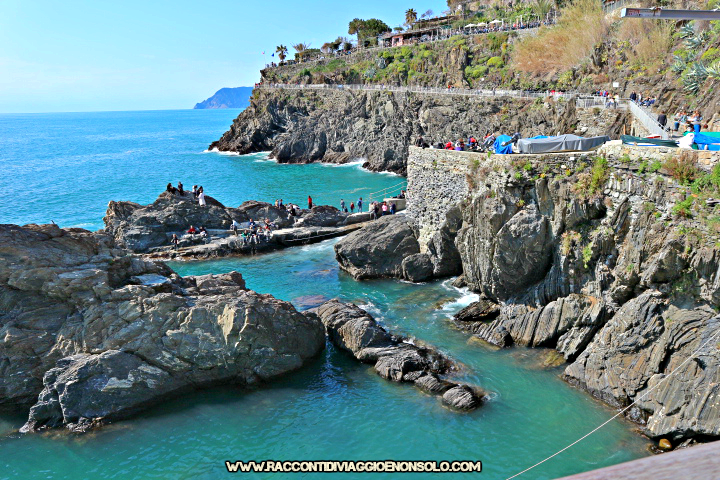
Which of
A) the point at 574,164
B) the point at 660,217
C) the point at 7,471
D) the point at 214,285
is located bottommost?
the point at 7,471

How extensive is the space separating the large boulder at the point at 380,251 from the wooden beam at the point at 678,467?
27.9 m

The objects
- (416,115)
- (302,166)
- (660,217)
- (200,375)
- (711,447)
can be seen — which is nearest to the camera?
(711,447)

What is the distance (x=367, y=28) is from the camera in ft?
363

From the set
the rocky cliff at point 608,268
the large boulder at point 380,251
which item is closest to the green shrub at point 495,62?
the large boulder at point 380,251

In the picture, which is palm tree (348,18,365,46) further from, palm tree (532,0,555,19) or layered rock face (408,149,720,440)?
layered rock face (408,149,720,440)

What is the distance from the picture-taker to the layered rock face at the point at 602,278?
15.7m

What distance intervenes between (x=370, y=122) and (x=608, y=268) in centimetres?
6030

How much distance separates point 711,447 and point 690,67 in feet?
115

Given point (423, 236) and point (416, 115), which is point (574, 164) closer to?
point (423, 236)

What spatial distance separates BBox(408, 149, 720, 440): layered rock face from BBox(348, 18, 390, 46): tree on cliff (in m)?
90.5

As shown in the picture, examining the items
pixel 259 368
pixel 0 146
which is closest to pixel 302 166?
pixel 259 368

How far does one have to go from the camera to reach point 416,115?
68.2m

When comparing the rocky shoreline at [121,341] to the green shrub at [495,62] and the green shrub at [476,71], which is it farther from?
the green shrub at [476,71]

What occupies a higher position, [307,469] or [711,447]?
[711,447]
